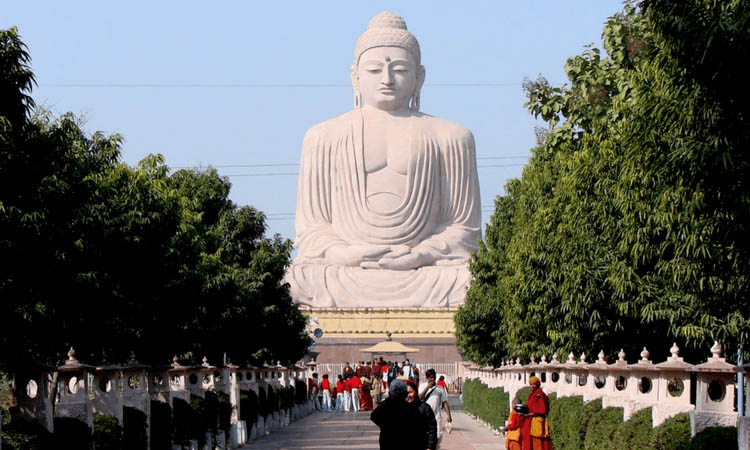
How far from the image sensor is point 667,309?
16.8 metres

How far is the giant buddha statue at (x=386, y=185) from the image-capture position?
58406 mm

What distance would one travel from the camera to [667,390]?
46.4ft

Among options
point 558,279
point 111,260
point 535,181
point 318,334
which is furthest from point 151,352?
point 318,334

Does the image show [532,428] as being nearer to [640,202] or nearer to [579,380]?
[640,202]

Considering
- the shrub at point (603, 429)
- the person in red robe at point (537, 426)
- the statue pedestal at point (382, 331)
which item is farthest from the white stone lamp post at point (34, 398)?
the statue pedestal at point (382, 331)

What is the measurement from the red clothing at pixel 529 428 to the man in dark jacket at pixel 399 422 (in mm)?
4744

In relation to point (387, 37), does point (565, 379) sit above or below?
below

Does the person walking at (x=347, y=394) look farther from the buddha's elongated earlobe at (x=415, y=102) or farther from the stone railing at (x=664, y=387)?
the buddha's elongated earlobe at (x=415, y=102)

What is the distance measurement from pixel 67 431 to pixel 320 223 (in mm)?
47356

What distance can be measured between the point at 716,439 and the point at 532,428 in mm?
4358

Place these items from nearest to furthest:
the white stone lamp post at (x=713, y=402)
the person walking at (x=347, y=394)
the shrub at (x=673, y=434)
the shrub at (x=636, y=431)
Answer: the white stone lamp post at (x=713, y=402), the shrub at (x=673, y=434), the shrub at (x=636, y=431), the person walking at (x=347, y=394)

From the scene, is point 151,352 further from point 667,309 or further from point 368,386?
point 368,386

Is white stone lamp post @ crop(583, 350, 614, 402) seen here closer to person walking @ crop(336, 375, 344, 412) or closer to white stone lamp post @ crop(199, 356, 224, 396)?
white stone lamp post @ crop(199, 356, 224, 396)

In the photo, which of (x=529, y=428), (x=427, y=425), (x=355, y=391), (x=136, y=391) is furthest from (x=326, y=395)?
(x=427, y=425)
